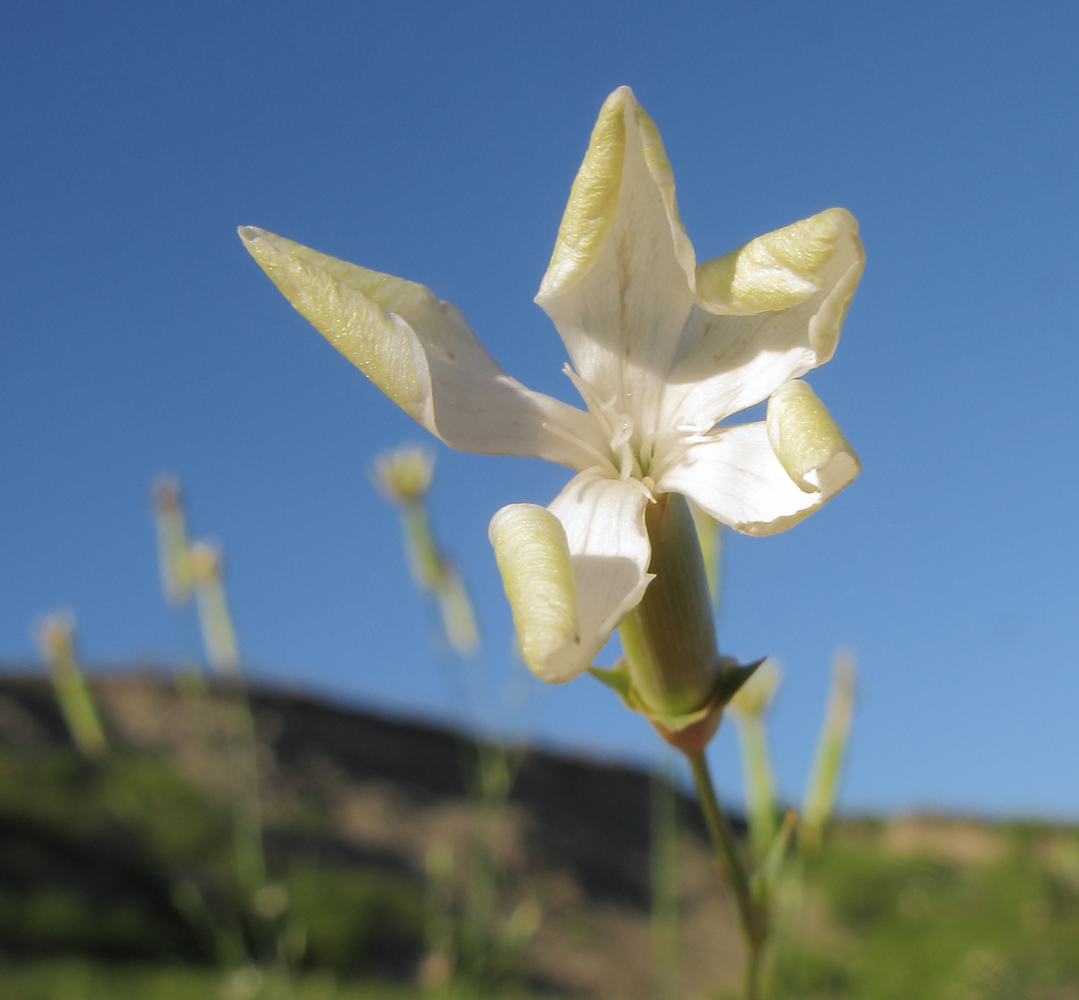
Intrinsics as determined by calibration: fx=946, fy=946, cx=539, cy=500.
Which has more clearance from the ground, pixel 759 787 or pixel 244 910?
pixel 759 787

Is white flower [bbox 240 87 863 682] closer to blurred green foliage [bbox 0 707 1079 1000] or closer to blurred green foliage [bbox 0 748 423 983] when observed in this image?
blurred green foliage [bbox 0 707 1079 1000]

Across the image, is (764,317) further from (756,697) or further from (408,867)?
(408,867)

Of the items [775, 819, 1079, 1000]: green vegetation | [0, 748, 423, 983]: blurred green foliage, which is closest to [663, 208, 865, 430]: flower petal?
[775, 819, 1079, 1000]: green vegetation

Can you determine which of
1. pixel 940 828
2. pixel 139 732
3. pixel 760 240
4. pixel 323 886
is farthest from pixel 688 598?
pixel 940 828

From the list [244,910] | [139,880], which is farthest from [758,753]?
[139,880]

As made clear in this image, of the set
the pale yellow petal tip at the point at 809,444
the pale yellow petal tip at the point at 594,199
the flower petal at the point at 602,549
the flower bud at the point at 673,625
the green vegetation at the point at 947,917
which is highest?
the pale yellow petal tip at the point at 594,199

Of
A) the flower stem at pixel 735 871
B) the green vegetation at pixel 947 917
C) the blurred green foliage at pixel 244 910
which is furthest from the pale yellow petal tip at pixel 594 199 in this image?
the green vegetation at pixel 947 917

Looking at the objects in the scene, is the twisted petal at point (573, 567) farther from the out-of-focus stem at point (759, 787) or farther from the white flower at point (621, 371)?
the out-of-focus stem at point (759, 787)
